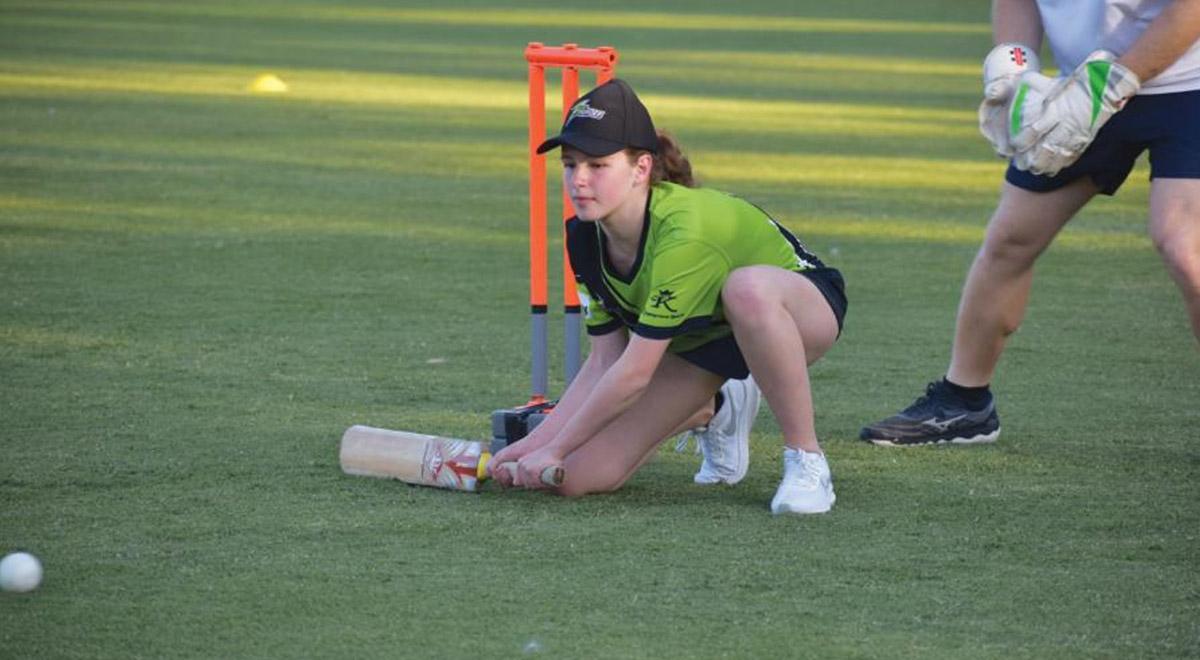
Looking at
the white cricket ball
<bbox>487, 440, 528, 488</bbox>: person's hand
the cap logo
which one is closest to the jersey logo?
the cap logo

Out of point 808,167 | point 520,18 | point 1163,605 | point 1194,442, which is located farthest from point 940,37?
point 1163,605

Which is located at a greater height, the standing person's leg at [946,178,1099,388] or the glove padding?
the glove padding

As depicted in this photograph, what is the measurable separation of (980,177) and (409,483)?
23.8 feet

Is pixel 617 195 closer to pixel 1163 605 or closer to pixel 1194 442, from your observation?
pixel 1163 605

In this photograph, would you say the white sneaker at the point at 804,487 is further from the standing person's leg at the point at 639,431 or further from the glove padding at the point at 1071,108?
the glove padding at the point at 1071,108

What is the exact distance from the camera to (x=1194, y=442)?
5.61 metres

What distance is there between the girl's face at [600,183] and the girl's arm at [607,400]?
333 mm

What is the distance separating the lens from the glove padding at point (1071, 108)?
4.95 meters

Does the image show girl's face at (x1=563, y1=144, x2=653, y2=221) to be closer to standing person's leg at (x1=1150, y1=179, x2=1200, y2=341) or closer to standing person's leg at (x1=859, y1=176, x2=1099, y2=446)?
standing person's leg at (x1=859, y1=176, x2=1099, y2=446)

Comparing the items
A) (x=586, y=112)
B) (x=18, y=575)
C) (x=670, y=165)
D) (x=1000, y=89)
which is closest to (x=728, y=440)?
(x=670, y=165)

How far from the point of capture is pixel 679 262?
468cm

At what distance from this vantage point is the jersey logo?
184 inches

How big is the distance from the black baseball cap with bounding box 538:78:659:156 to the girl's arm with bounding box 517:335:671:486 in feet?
1.60

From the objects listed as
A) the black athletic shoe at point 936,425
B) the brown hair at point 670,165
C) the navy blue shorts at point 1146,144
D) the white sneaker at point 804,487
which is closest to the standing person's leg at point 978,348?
the black athletic shoe at point 936,425
